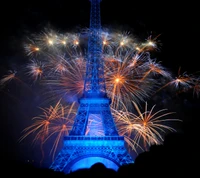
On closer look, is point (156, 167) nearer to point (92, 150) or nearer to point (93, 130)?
point (92, 150)

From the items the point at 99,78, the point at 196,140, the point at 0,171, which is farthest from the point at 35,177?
the point at 99,78

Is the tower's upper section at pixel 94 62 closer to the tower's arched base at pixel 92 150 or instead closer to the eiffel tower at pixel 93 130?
the eiffel tower at pixel 93 130

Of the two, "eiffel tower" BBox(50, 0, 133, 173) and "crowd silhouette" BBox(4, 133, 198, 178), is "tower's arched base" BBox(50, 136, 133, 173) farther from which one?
"crowd silhouette" BBox(4, 133, 198, 178)

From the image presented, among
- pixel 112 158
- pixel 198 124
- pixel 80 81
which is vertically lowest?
pixel 198 124

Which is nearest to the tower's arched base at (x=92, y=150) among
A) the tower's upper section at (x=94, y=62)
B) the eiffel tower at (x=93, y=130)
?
the eiffel tower at (x=93, y=130)

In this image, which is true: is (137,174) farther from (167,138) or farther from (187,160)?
(167,138)

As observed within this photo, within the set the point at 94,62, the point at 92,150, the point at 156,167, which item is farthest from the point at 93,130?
the point at 156,167

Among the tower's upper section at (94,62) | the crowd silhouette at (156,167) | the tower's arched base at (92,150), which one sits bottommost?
the crowd silhouette at (156,167)

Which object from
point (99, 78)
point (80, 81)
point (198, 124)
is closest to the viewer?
point (198, 124)
